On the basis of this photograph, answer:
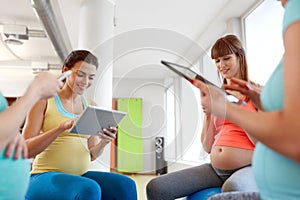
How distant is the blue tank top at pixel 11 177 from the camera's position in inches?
29.4

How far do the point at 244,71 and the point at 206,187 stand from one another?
64 cm

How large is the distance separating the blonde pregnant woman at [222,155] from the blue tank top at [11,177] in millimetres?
739

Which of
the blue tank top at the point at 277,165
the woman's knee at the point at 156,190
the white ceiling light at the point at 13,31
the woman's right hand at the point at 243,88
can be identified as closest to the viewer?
the blue tank top at the point at 277,165

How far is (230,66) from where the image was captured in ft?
4.93

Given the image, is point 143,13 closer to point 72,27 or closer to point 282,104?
point 72,27

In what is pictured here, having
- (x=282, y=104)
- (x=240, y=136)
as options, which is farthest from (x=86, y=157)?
(x=282, y=104)

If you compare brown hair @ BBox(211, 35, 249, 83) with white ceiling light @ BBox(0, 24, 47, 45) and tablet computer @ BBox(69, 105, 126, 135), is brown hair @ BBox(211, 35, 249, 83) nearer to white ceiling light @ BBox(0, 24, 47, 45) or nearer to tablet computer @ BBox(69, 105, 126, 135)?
tablet computer @ BBox(69, 105, 126, 135)

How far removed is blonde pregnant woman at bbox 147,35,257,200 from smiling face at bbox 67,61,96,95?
61 centimetres

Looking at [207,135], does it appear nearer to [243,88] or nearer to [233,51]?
[233,51]

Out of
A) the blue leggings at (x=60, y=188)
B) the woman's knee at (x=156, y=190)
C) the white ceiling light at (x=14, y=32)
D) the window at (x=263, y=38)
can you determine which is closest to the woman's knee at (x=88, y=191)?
the blue leggings at (x=60, y=188)

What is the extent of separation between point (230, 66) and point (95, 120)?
0.78m

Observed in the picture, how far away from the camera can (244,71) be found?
4.93ft

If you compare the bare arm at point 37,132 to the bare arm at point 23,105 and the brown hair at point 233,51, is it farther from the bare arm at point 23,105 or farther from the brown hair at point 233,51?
the brown hair at point 233,51

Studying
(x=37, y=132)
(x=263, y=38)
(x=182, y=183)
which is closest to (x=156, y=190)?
(x=182, y=183)
